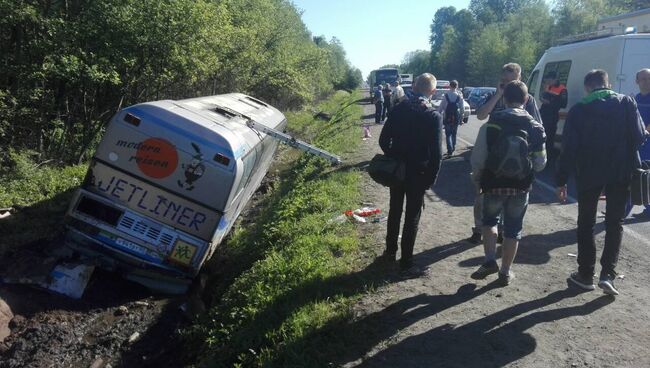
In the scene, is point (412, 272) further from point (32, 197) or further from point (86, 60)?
point (86, 60)

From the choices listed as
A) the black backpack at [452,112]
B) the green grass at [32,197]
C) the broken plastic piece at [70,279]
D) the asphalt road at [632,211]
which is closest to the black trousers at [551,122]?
the asphalt road at [632,211]

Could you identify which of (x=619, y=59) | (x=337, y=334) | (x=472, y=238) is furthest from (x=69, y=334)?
(x=619, y=59)

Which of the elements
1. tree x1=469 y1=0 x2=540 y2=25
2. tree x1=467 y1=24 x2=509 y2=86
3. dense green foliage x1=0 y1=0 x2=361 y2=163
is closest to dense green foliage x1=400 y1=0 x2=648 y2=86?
tree x1=467 y1=24 x2=509 y2=86

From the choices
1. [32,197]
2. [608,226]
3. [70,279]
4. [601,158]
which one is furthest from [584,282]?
[32,197]

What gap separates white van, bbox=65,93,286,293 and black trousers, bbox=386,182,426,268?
2300 mm

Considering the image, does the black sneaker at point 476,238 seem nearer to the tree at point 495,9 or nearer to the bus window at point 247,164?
the bus window at point 247,164

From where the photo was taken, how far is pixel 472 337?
4.35m

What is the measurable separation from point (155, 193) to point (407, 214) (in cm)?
335

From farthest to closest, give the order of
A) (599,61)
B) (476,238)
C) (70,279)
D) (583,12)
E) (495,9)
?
(495,9) < (583,12) < (599,61) < (70,279) < (476,238)

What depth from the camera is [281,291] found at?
18.1ft

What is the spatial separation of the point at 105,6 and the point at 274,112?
4.56 metres

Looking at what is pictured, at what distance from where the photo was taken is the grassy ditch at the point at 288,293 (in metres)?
4.52

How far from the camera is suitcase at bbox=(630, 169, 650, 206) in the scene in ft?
18.3

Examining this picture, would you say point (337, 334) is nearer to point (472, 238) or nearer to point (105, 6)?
point (472, 238)
